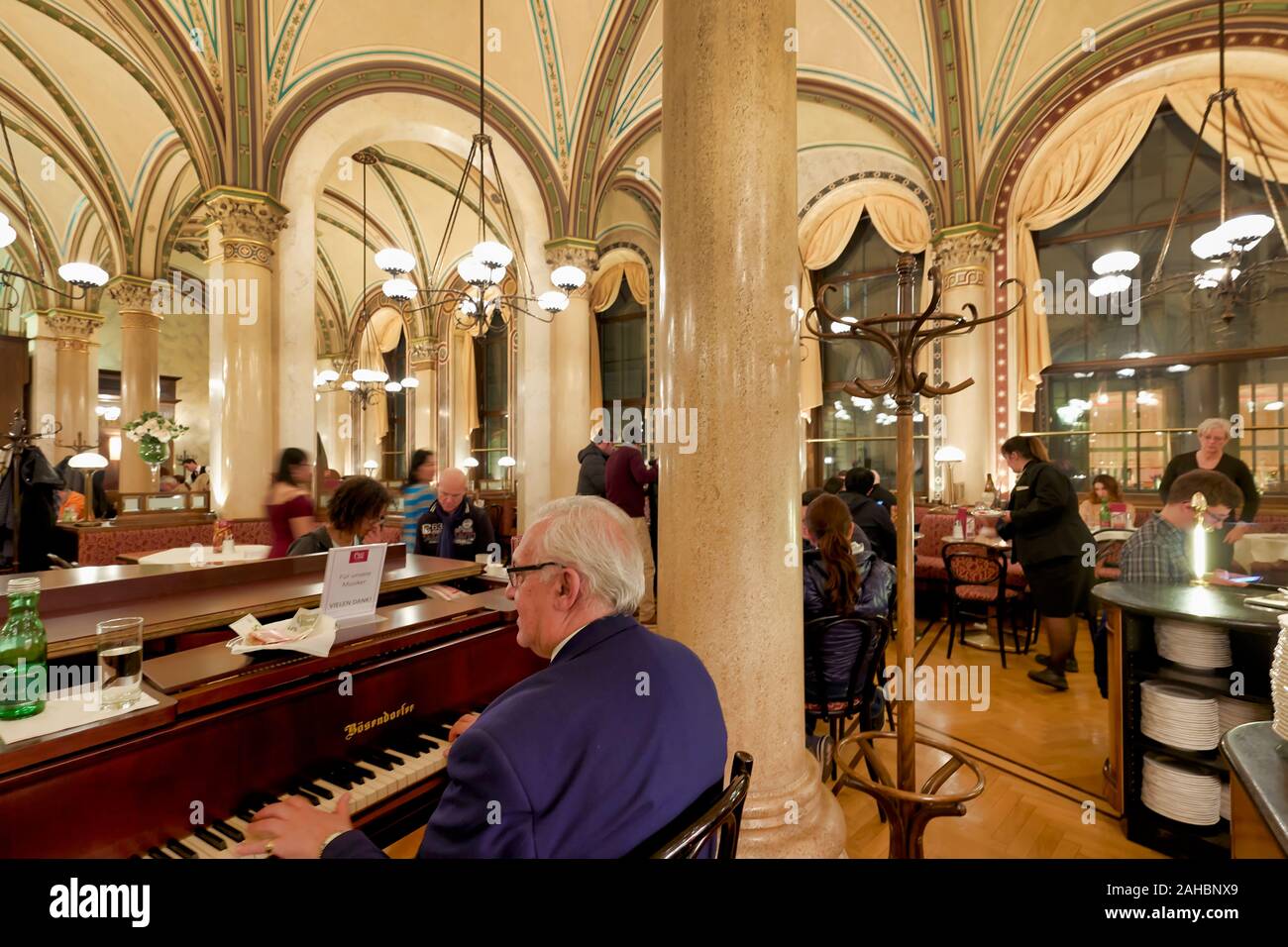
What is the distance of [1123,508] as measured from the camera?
6.31m

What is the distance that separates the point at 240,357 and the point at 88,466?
278 centimetres

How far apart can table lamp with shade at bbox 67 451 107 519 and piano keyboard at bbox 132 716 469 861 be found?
7.82 meters

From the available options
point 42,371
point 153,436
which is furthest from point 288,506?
point 42,371

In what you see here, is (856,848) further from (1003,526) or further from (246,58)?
(246,58)

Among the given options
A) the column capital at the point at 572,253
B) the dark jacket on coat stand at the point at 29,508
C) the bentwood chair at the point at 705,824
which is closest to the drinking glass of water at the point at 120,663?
the bentwood chair at the point at 705,824

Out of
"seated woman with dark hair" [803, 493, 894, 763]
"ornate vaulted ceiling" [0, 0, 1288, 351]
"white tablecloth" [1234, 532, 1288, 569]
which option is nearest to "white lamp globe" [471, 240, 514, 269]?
"ornate vaulted ceiling" [0, 0, 1288, 351]

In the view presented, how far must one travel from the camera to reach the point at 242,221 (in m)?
6.40

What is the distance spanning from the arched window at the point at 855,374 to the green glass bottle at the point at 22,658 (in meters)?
8.87

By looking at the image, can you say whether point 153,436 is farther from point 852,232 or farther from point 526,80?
point 852,232

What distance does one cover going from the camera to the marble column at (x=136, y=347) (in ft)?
32.9

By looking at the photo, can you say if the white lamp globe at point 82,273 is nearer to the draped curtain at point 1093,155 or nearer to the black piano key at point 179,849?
the black piano key at point 179,849

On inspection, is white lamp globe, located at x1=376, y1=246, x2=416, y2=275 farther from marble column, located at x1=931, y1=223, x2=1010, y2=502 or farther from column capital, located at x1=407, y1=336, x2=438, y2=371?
column capital, located at x1=407, y1=336, x2=438, y2=371
